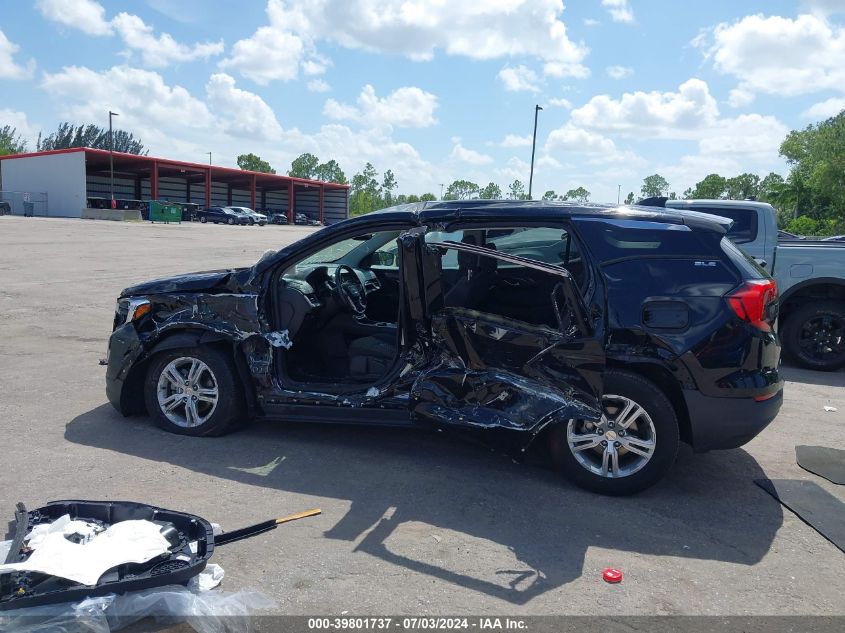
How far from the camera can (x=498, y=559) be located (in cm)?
356

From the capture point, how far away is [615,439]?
14.2 ft

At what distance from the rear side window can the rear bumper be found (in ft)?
2.76

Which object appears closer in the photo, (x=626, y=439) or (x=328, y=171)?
(x=626, y=439)

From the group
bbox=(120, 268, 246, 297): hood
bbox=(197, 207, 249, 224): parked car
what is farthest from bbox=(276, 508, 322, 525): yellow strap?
bbox=(197, 207, 249, 224): parked car

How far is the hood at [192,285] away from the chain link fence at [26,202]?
54.3m

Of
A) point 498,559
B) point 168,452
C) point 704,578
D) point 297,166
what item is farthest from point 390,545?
point 297,166

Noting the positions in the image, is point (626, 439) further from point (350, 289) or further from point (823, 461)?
point (350, 289)

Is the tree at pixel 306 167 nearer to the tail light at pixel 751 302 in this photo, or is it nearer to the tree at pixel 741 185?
the tree at pixel 741 185

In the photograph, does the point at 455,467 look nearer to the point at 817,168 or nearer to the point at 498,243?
the point at 498,243

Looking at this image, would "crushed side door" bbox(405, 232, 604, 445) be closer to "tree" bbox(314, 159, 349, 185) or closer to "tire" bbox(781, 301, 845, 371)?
"tire" bbox(781, 301, 845, 371)

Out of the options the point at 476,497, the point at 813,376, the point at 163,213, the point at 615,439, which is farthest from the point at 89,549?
the point at 163,213

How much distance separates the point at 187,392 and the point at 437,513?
2.19 meters

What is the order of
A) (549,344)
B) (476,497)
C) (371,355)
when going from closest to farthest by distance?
1. (549,344)
2. (476,497)
3. (371,355)

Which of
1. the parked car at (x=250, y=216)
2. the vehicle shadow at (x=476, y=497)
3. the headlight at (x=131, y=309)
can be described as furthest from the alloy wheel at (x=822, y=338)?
the parked car at (x=250, y=216)
